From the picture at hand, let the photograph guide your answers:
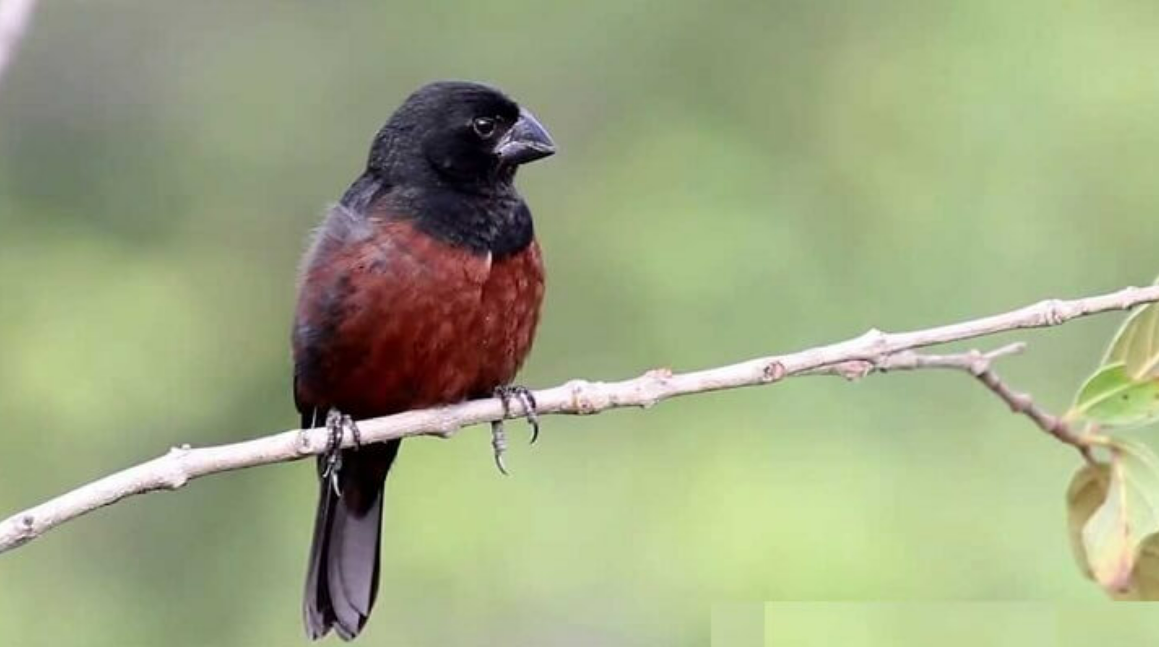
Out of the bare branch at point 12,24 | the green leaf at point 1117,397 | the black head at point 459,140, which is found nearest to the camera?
the bare branch at point 12,24

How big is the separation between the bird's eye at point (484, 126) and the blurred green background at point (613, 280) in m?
2.29

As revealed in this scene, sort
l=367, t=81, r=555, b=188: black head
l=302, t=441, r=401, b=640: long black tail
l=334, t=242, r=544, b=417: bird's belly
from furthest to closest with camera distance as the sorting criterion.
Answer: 1. l=302, t=441, r=401, b=640: long black tail
2. l=367, t=81, r=555, b=188: black head
3. l=334, t=242, r=544, b=417: bird's belly

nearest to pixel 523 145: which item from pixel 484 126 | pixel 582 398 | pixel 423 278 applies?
pixel 484 126

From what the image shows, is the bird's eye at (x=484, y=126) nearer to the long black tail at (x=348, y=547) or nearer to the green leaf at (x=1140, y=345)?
the long black tail at (x=348, y=547)

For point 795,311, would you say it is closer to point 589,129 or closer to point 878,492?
point 878,492

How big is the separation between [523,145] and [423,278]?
454 millimetres

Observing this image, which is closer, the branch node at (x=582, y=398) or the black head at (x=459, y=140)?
the branch node at (x=582, y=398)

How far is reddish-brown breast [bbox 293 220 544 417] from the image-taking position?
12.3 ft

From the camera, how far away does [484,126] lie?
405 cm

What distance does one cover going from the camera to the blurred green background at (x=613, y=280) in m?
6.78

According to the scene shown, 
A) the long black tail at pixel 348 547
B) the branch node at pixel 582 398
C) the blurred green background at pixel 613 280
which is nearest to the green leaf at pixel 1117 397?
the branch node at pixel 582 398

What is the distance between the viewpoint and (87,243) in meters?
7.88

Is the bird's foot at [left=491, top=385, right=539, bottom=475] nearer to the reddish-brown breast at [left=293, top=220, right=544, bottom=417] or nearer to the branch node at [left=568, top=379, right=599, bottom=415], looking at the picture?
the reddish-brown breast at [left=293, top=220, right=544, bottom=417]

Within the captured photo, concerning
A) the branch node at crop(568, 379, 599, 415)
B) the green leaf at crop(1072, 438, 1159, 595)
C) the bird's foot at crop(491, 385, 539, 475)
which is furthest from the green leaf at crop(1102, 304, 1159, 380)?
the bird's foot at crop(491, 385, 539, 475)
